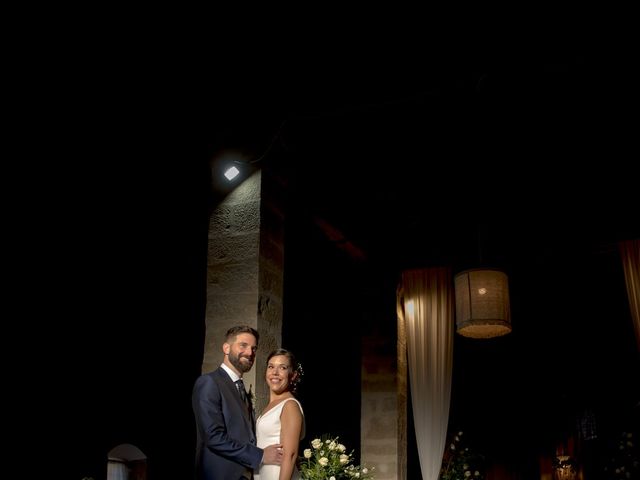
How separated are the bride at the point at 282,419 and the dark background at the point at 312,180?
143cm

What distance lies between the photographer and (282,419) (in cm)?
345

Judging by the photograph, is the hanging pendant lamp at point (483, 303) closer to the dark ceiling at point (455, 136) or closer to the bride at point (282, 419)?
the dark ceiling at point (455, 136)

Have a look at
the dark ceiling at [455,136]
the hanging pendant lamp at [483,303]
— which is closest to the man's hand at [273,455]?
the dark ceiling at [455,136]

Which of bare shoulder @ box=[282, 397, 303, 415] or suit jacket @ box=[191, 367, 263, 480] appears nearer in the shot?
suit jacket @ box=[191, 367, 263, 480]

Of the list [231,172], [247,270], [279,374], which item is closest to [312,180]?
[231,172]

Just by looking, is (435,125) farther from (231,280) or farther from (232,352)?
(232,352)

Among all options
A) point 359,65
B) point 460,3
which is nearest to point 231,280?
point 359,65

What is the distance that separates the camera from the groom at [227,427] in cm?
316

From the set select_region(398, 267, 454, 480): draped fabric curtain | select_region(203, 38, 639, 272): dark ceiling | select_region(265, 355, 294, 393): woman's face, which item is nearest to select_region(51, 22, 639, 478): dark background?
select_region(203, 38, 639, 272): dark ceiling

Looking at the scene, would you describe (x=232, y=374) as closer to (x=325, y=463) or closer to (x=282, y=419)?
(x=282, y=419)

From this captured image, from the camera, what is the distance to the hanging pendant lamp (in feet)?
15.9

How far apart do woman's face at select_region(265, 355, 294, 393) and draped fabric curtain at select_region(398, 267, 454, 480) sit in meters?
2.96

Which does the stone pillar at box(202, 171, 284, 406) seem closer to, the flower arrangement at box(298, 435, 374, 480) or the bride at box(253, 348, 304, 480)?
the bride at box(253, 348, 304, 480)

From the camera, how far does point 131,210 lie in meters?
5.50
